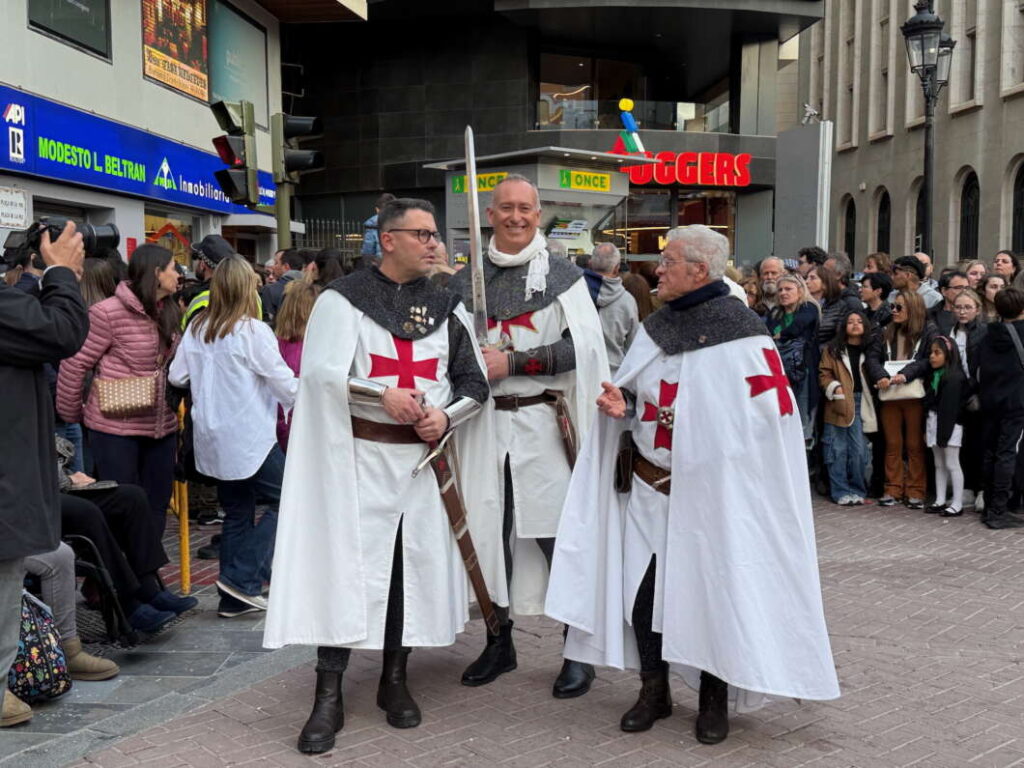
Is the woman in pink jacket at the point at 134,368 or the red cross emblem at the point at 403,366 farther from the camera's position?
the woman in pink jacket at the point at 134,368

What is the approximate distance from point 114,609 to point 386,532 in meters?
1.74

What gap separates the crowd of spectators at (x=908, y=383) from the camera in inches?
348

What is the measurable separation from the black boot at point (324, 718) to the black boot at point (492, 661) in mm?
710

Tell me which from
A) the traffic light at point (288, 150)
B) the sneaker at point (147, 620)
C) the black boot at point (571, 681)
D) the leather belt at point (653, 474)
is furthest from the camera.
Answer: the traffic light at point (288, 150)

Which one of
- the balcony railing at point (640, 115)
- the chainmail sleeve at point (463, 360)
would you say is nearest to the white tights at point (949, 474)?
the chainmail sleeve at point (463, 360)

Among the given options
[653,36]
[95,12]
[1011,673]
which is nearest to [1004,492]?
[1011,673]

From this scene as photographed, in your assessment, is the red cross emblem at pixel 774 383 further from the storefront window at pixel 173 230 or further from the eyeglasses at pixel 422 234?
the storefront window at pixel 173 230

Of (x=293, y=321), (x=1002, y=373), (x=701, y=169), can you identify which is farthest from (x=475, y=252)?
(x=701, y=169)

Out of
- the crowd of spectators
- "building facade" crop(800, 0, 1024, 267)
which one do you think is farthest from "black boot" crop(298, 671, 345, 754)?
"building facade" crop(800, 0, 1024, 267)

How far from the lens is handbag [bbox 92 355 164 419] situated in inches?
244

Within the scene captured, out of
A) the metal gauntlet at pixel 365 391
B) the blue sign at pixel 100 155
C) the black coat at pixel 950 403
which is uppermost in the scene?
the blue sign at pixel 100 155

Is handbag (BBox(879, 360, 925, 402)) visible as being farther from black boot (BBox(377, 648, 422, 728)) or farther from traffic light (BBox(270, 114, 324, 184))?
black boot (BBox(377, 648, 422, 728))

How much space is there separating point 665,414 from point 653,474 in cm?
26

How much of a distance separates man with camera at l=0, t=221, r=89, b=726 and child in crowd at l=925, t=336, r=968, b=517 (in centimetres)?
724
